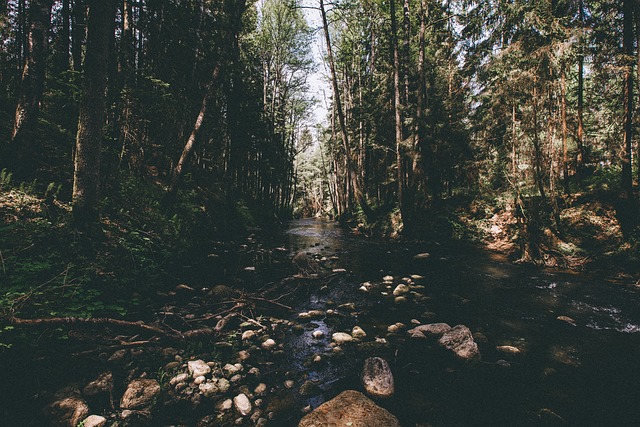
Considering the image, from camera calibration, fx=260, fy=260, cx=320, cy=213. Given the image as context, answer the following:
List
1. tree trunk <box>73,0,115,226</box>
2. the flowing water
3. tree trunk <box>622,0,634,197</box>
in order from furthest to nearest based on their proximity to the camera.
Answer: tree trunk <box>622,0,634,197</box>, tree trunk <box>73,0,115,226</box>, the flowing water

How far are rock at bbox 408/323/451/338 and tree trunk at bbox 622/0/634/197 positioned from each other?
919cm

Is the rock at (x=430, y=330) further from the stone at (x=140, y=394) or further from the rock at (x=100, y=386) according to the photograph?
the rock at (x=100, y=386)

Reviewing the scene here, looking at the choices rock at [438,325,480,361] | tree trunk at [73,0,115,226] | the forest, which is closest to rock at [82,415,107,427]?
the forest

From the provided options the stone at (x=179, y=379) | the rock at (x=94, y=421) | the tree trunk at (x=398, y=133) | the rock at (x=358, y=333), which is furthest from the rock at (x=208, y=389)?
the tree trunk at (x=398, y=133)

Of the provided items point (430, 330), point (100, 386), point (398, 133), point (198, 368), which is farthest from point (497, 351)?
point (398, 133)

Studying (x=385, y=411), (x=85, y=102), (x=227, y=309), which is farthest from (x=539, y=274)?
(x=85, y=102)

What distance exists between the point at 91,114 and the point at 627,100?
14.8 m

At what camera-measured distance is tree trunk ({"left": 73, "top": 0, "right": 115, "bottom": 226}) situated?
4.25 meters

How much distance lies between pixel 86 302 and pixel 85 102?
323 cm

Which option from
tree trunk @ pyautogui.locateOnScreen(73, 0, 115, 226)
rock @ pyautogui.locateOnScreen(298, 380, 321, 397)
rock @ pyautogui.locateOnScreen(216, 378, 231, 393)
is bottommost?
rock @ pyautogui.locateOnScreen(298, 380, 321, 397)

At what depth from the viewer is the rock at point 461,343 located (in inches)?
138

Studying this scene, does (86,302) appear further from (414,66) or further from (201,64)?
(414,66)

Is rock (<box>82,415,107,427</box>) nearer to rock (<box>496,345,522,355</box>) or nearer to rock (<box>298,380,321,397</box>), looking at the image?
rock (<box>298,380,321,397</box>)

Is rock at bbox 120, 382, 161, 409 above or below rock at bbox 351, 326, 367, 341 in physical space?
above
